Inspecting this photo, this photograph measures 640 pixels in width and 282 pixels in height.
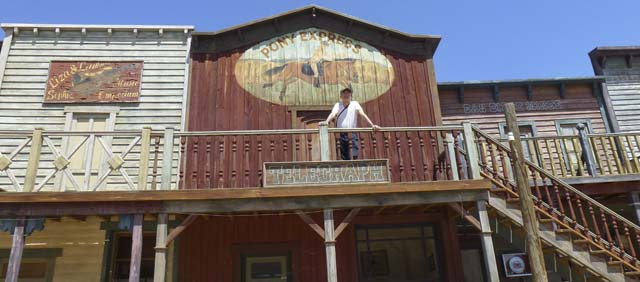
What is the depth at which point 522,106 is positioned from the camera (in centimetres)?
1152

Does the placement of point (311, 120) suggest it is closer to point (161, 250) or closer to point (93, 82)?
point (161, 250)

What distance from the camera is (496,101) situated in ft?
37.8

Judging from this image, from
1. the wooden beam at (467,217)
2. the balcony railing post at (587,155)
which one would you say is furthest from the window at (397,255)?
the balcony railing post at (587,155)

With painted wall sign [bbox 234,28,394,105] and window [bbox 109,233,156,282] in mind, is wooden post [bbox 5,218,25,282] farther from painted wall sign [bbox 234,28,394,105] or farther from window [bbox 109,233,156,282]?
painted wall sign [bbox 234,28,394,105]

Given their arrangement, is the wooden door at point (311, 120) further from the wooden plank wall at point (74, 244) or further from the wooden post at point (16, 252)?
the wooden post at point (16, 252)

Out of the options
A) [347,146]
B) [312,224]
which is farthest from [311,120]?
[312,224]

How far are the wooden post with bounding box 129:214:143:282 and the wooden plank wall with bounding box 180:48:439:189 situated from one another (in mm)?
2064

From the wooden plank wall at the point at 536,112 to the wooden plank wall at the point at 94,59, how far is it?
21.2 ft

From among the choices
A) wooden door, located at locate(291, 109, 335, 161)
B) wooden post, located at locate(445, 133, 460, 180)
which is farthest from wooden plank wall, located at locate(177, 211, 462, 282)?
wooden post, located at locate(445, 133, 460, 180)

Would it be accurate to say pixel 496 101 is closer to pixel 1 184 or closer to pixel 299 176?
pixel 299 176

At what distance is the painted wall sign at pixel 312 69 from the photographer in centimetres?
1004

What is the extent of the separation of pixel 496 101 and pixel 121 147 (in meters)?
8.94

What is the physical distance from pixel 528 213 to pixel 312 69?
554 centimetres

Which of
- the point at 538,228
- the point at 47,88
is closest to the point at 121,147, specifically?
the point at 47,88
